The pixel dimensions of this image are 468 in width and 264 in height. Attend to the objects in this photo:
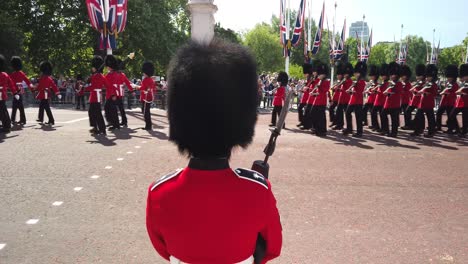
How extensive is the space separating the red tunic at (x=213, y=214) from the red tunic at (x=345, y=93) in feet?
33.8

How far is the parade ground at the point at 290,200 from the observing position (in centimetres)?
359

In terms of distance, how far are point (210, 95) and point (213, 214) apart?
47 centimetres

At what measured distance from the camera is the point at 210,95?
1.70 meters

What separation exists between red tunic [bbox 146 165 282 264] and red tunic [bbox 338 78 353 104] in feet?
33.8

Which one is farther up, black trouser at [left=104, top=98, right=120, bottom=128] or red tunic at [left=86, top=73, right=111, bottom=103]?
red tunic at [left=86, top=73, right=111, bottom=103]

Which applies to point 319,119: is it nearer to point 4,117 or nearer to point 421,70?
point 421,70

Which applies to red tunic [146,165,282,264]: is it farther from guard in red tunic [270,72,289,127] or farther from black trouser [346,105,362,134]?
guard in red tunic [270,72,289,127]

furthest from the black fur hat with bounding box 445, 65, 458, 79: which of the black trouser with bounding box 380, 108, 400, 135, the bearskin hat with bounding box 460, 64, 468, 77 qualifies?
the black trouser with bounding box 380, 108, 400, 135

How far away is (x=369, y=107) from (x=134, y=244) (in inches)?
422

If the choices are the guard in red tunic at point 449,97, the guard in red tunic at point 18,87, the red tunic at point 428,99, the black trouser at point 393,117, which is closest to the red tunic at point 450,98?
Result: the guard in red tunic at point 449,97

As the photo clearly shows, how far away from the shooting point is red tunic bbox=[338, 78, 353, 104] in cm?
1145

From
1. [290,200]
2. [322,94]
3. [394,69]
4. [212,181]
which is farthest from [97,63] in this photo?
[212,181]

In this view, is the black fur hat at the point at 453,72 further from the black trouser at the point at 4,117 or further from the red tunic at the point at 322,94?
the black trouser at the point at 4,117

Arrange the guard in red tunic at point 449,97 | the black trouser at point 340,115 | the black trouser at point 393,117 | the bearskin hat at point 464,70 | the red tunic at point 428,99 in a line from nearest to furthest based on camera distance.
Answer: the black trouser at point 393,117, the red tunic at point 428,99, the black trouser at point 340,115, the guard in red tunic at point 449,97, the bearskin hat at point 464,70
